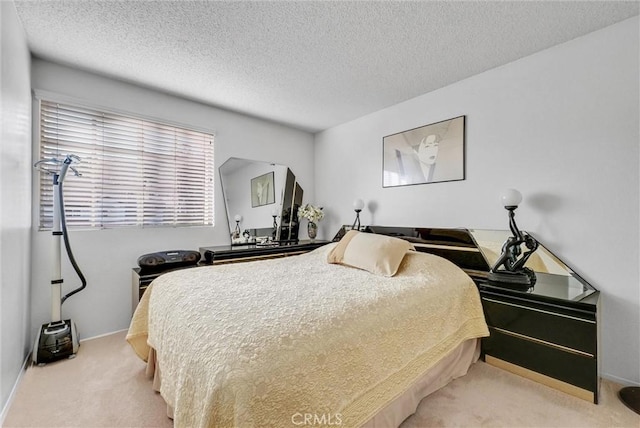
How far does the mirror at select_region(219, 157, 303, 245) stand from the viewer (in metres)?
3.71

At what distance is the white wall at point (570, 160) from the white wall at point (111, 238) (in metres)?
2.67

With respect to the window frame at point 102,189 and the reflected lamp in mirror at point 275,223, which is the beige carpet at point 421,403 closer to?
the window frame at point 102,189

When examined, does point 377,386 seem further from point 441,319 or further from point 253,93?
point 253,93

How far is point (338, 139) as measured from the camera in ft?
13.9

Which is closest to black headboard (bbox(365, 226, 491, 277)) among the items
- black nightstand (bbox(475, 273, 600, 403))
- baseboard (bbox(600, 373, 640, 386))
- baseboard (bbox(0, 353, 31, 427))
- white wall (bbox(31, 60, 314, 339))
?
black nightstand (bbox(475, 273, 600, 403))

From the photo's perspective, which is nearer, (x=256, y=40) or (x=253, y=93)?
(x=256, y=40)

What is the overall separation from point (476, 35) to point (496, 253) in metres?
1.85

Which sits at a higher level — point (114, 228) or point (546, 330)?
point (114, 228)

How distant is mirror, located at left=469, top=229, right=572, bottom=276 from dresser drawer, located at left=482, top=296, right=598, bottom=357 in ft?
1.59

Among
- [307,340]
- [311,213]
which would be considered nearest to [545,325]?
[307,340]

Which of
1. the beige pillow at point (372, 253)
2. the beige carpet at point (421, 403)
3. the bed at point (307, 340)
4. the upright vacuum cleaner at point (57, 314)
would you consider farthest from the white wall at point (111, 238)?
the beige pillow at point (372, 253)

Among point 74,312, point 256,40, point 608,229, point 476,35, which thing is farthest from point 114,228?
point 608,229

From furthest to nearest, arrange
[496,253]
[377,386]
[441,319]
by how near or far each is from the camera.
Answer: [496,253] → [441,319] → [377,386]

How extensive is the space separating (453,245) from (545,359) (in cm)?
113
